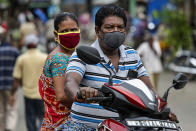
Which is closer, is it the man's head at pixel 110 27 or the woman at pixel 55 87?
the man's head at pixel 110 27

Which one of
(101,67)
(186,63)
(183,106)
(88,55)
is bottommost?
(183,106)

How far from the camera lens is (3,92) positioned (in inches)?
358

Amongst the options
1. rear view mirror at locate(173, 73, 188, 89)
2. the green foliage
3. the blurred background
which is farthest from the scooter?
rear view mirror at locate(173, 73, 188, 89)

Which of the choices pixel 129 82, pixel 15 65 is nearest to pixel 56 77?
pixel 129 82

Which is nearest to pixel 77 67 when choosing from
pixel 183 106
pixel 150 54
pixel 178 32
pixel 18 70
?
pixel 18 70

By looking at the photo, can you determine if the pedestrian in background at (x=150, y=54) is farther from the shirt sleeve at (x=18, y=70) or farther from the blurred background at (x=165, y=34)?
the shirt sleeve at (x=18, y=70)

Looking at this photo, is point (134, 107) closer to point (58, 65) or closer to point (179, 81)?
point (179, 81)

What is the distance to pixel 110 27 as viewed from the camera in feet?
11.4

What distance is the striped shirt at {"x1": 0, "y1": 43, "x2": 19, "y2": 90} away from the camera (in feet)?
29.3

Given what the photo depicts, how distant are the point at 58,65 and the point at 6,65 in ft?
16.2

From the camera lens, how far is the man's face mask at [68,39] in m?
4.43

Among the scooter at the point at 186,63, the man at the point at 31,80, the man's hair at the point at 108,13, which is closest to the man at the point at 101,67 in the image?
the man's hair at the point at 108,13

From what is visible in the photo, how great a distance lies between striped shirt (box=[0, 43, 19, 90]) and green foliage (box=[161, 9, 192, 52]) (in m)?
10.3

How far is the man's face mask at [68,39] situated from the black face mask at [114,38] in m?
1.07
